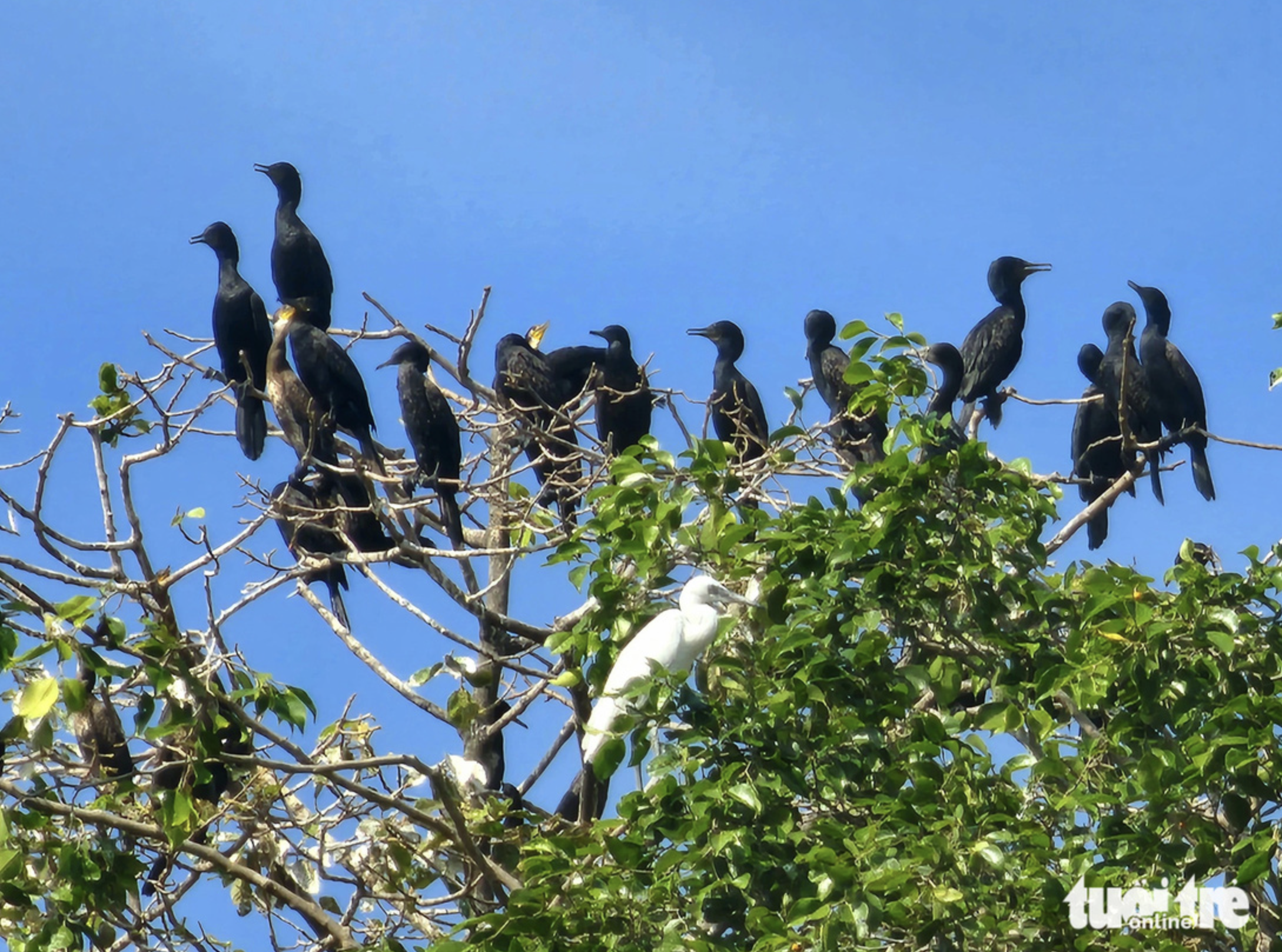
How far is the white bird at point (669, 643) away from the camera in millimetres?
4508

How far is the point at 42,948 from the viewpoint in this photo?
4293 mm

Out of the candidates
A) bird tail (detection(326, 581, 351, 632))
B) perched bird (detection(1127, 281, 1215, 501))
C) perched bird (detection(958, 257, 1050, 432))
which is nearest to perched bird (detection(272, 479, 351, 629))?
bird tail (detection(326, 581, 351, 632))

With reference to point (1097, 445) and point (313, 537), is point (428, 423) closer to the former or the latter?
point (313, 537)

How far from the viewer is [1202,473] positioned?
806 centimetres

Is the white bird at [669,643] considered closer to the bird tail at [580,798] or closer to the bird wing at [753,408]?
the bird tail at [580,798]

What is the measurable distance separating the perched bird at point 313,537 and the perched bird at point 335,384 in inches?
11.6

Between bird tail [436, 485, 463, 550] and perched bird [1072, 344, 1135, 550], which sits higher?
perched bird [1072, 344, 1135, 550]

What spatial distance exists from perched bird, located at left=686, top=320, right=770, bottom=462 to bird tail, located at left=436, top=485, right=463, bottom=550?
60.9 inches

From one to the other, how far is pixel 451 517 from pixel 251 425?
989 mm

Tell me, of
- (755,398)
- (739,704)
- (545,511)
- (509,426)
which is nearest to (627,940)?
(739,704)

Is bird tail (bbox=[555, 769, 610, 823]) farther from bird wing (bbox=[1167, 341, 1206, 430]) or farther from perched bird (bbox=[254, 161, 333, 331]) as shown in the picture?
bird wing (bbox=[1167, 341, 1206, 430])

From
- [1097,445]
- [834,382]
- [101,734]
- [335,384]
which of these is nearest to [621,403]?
[834,382]

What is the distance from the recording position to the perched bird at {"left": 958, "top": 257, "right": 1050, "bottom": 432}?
8492 millimetres

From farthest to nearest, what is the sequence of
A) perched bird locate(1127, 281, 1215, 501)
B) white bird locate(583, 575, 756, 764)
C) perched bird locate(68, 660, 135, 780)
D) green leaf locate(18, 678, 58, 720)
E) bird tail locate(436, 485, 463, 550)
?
perched bird locate(1127, 281, 1215, 501) → bird tail locate(436, 485, 463, 550) → perched bird locate(68, 660, 135, 780) → white bird locate(583, 575, 756, 764) → green leaf locate(18, 678, 58, 720)
